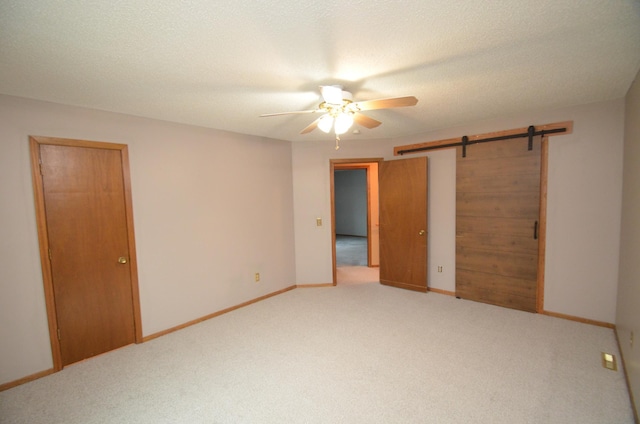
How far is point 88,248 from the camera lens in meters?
2.64

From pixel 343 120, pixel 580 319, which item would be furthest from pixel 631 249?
pixel 343 120

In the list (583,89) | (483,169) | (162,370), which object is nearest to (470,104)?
(583,89)

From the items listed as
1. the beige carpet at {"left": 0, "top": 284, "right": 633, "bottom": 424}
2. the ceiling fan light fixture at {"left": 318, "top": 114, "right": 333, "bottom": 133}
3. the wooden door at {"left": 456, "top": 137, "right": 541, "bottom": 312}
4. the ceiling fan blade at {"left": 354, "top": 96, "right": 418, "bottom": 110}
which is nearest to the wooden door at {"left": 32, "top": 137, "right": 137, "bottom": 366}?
the beige carpet at {"left": 0, "top": 284, "right": 633, "bottom": 424}

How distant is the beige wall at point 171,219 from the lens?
7.47 feet

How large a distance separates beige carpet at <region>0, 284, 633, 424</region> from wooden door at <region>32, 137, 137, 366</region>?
9.9 inches

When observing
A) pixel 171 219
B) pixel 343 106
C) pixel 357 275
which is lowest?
pixel 357 275

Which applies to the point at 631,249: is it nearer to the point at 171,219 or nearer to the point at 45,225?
the point at 171,219

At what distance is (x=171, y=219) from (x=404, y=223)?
3192 mm

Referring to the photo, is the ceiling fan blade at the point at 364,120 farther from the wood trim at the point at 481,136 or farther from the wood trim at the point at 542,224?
the wood trim at the point at 542,224

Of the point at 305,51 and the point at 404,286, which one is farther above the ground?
the point at 305,51

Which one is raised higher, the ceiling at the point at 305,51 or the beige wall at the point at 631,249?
the ceiling at the point at 305,51

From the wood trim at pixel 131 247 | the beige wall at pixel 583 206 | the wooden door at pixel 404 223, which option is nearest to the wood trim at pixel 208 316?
the wood trim at pixel 131 247

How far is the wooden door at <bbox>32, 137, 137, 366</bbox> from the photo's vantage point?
8.12ft

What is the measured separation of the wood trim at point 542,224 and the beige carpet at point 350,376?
27 cm
